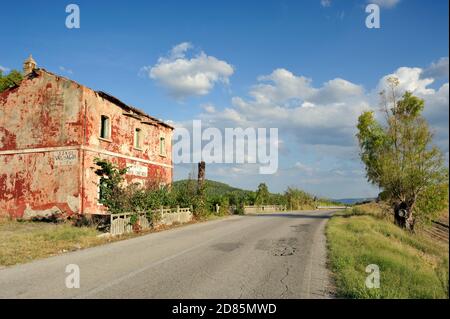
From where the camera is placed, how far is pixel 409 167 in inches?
979

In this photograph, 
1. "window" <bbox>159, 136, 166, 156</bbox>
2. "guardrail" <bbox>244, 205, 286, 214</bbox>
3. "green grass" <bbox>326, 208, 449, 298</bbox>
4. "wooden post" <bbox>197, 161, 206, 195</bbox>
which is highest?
"window" <bbox>159, 136, 166, 156</bbox>

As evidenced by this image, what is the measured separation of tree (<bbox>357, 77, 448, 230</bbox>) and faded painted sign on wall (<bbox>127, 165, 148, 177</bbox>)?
652 inches

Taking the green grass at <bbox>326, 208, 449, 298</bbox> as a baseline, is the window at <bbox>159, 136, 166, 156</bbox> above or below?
above

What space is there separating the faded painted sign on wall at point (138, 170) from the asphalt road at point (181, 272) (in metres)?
11.7

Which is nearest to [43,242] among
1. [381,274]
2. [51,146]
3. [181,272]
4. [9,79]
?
[181,272]

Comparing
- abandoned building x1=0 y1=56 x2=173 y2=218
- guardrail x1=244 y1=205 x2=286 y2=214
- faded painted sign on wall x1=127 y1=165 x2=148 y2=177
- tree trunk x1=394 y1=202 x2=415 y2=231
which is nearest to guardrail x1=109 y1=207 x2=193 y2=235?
abandoned building x1=0 y1=56 x2=173 y2=218

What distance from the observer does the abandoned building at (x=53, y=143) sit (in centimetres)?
2000

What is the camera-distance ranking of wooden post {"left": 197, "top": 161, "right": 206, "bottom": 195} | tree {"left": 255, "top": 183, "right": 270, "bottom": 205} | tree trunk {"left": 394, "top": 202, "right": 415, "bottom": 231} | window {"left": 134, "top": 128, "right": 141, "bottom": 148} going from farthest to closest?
tree {"left": 255, "top": 183, "right": 270, "bottom": 205}
wooden post {"left": 197, "top": 161, "right": 206, "bottom": 195}
window {"left": 134, "top": 128, "right": 141, "bottom": 148}
tree trunk {"left": 394, "top": 202, "right": 415, "bottom": 231}

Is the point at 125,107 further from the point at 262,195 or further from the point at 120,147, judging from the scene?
the point at 262,195

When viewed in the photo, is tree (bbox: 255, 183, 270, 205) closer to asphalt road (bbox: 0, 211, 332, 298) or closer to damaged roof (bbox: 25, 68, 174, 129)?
damaged roof (bbox: 25, 68, 174, 129)

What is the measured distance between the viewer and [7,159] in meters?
21.8

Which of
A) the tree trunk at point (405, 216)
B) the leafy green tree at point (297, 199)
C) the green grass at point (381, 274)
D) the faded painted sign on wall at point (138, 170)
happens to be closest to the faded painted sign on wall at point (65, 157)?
the faded painted sign on wall at point (138, 170)

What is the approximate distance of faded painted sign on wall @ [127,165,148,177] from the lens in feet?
79.9
